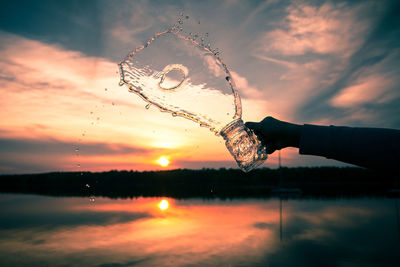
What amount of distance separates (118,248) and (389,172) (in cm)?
1654

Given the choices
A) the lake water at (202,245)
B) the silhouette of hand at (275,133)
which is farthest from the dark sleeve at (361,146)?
the lake water at (202,245)

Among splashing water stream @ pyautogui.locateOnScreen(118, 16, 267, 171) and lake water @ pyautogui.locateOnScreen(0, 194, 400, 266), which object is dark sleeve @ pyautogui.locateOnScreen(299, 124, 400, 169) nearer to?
splashing water stream @ pyautogui.locateOnScreen(118, 16, 267, 171)

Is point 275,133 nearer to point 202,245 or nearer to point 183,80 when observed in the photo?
point 183,80

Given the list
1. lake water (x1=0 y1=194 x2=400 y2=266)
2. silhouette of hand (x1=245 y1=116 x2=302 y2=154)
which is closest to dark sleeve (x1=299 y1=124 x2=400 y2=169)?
silhouette of hand (x1=245 y1=116 x2=302 y2=154)

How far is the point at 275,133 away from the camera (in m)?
1.69

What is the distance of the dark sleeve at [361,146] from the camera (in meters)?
1.12

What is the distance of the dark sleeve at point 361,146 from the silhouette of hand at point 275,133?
0.29 meters

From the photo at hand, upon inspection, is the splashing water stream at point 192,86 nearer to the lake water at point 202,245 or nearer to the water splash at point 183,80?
the water splash at point 183,80

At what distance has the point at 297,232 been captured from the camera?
22047 mm

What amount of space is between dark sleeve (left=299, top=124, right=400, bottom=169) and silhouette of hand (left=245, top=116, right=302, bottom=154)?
0.29 metres

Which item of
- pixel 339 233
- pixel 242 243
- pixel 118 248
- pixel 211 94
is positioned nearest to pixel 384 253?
pixel 339 233

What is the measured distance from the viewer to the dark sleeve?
3.68 feet

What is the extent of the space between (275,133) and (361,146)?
0.58 metres

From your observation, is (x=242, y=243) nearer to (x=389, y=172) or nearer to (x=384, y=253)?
(x=384, y=253)
